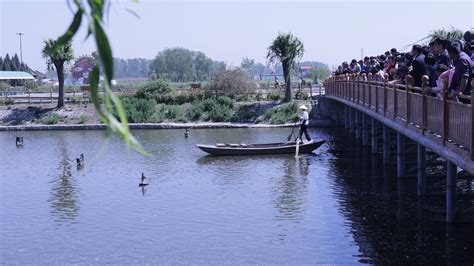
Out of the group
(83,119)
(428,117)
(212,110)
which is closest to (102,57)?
(428,117)

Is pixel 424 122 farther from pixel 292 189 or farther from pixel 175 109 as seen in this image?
pixel 175 109

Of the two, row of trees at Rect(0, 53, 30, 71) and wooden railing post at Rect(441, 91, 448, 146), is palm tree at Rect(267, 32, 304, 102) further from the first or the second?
row of trees at Rect(0, 53, 30, 71)

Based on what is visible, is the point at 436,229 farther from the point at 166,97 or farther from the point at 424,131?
the point at 166,97

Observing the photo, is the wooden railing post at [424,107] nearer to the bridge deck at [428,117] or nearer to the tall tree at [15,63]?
the bridge deck at [428,117]

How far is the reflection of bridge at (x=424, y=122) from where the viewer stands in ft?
35.3

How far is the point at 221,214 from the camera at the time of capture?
1764 cm

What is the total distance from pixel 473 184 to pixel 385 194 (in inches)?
94.9

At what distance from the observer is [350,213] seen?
1694 centimetres

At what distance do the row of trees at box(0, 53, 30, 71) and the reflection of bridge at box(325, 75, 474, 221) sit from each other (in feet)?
301

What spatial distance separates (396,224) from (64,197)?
414 inches

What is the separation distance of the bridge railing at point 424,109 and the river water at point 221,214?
7.12 feet

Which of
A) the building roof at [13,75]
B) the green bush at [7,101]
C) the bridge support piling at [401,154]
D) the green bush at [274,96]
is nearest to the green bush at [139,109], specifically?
the green bush at [274,96]

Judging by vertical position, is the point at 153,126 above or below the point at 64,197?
above

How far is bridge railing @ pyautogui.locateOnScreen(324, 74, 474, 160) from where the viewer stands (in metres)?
10.7
